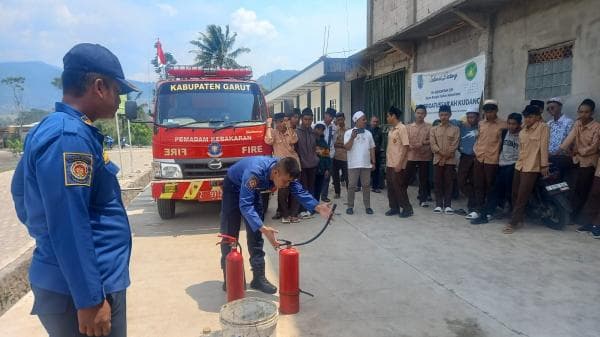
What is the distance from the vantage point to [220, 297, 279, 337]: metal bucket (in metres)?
2.56

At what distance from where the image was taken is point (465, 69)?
7660 millimetres

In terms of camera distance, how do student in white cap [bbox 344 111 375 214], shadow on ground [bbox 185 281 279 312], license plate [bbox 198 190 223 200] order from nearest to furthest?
shadow on ground [bbox 185 281 279 312] → license plate [bbox 198 190 223 200] → student in white cap [bbox 344 111 375 214]

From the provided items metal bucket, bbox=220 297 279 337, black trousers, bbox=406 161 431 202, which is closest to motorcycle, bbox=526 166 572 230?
black trousers, bbox=406 161 431 202

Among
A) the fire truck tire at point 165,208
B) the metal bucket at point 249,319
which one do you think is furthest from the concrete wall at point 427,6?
the metal bucket at point 249,319

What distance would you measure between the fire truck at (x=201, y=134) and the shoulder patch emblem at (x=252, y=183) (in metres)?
2.62

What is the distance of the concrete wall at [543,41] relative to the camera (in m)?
5.41

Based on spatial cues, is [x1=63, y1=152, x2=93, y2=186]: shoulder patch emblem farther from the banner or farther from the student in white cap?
the banner

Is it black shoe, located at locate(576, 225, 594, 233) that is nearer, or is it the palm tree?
black shoe, located at locate(576, 225, 594, 233)

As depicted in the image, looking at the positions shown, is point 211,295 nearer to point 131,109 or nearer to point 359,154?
point 131,109

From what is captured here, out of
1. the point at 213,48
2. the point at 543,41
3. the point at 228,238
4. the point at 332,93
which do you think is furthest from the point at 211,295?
the point at 213,48

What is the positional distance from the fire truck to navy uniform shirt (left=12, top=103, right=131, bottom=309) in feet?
13.4

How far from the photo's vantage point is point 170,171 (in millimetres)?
5797

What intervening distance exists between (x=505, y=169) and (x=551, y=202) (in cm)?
74

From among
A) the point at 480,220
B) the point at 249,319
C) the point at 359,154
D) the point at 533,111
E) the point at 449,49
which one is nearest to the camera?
the point at 249,319
